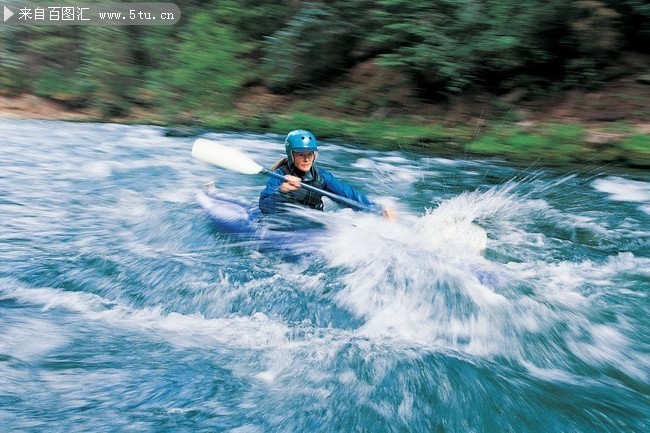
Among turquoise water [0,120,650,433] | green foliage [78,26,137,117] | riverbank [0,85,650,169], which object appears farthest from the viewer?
green foliage [78,26,137,117]

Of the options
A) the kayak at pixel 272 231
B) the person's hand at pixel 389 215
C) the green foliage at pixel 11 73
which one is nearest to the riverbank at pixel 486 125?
the kayak at pixel 272 231

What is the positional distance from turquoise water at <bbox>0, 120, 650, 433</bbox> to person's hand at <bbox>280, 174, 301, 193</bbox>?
13.9 inches

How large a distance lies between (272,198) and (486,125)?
18.3ft

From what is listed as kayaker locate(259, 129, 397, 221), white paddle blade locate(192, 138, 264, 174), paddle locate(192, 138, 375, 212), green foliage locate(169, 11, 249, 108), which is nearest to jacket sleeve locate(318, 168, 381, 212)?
kayaker locate(259, 129, 397, 221)

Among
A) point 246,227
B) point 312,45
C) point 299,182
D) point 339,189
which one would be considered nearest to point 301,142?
point 299,182

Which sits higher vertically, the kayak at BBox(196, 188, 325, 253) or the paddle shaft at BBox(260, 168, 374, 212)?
the paddle shaft at BBox(260, 168, 374, 212)

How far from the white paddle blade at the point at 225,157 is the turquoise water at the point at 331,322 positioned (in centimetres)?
54

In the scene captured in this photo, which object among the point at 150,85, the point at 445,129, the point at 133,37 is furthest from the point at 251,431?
the point at 133,37

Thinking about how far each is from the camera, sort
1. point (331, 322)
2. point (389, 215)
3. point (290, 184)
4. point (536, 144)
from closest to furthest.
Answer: point (331, 322) < point (290, 184) < point (389, 215) < point (536, 144)

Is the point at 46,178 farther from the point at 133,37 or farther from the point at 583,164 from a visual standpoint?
the point at 133,37

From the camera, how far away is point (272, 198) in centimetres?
446

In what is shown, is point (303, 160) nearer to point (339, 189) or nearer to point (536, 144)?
point (339, 189)

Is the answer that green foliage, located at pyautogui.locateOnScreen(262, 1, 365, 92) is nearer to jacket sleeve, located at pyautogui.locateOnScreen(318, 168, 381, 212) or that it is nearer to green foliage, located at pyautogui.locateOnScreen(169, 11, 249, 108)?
green foliage, located at pyautogui.locateOnScreen(169, 11, 249, 108)

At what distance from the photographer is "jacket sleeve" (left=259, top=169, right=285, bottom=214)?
4.45 meters
